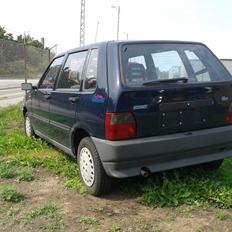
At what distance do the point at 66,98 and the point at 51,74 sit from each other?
110 centimetres

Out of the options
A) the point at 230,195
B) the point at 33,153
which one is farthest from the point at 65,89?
the point at 230,195

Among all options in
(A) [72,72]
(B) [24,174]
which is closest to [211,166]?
(A) [72,72]

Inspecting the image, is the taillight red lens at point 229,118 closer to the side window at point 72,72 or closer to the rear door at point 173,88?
the rear door at point 173,88

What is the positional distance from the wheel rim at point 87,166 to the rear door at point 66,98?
47 cm

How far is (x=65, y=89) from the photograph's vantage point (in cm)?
552

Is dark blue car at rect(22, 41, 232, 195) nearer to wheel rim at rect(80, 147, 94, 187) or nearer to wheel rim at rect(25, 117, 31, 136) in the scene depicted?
wheel rim at rect(80, 147, 94, 187)

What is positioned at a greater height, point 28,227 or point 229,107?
point 229,107

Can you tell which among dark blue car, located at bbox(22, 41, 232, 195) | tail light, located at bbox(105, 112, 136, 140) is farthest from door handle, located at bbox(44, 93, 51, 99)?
tail light, located at bbox(105, 112, 136, 140)

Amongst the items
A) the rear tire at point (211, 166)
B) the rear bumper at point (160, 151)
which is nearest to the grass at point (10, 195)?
the rear bumper at point (160, 151)

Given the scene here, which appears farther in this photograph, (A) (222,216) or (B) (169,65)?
(B) (169,65)

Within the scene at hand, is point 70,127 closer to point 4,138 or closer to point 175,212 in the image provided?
point 175,212

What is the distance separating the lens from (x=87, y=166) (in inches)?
189

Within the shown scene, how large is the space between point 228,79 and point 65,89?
2.07 metres

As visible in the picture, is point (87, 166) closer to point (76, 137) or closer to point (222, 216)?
point (76, 137)
